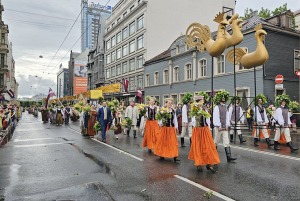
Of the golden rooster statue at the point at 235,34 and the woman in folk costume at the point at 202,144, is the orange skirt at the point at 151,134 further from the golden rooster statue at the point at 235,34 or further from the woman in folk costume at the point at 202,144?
the golden rooster statue at the point at 235,34

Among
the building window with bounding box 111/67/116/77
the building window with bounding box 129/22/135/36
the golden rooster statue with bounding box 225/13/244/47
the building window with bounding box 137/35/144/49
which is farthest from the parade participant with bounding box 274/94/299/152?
the building window with bounding box 111/67/116/77

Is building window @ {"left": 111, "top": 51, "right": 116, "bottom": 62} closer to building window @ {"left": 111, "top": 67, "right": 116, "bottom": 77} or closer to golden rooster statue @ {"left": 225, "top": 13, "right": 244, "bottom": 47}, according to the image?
building window @ {"left": 111, "top": 67, "right": 116, "bottom": 77}

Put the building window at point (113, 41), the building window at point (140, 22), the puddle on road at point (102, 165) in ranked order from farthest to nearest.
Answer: the building window at point (113, 41) → the building window at point (140, 22) → the puddle on road at point (102, 165)

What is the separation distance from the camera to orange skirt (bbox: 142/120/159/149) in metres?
9.99

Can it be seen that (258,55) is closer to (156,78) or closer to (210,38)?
(210,38)

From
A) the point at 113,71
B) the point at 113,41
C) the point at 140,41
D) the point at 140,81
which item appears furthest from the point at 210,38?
the point at 113,41

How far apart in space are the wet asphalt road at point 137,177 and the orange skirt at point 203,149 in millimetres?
288

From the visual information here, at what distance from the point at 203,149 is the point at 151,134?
3104 mm

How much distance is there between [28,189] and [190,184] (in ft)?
10.7

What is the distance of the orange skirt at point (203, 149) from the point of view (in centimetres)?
716

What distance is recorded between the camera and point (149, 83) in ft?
129

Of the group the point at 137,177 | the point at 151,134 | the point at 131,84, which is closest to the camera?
the point at 137,177

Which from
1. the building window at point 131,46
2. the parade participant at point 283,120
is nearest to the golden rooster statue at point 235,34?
the parade participant at point 283,120

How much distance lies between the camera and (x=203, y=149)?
725 cm
